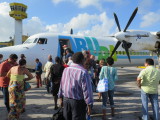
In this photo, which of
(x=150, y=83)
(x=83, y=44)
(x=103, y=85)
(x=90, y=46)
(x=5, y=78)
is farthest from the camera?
(x=90, y=46)

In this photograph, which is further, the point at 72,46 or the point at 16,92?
the point at 72,46

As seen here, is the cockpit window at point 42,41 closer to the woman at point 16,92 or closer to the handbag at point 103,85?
the woman at point 16,92

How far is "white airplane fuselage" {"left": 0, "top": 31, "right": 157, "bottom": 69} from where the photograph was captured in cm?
1180

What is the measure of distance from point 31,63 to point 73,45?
3752mm

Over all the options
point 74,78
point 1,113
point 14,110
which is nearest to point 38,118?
point 14,110

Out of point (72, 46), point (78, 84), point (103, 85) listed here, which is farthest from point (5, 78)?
point (72, 46)

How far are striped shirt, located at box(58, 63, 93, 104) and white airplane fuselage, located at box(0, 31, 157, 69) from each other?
8.85m

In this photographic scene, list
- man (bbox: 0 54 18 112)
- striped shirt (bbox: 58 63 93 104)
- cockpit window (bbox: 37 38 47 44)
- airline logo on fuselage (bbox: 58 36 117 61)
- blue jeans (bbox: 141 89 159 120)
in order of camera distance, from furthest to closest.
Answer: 1. airline logo on fuselage (bbox: 58 36 117 61)
2. cockpit window (bbox: 37 38 47 44)
3. man (bbox: 0 54 18 112)
4. blue jeans (bbox: 141 89 159 120)
5. striped shirt (bbox: 58 63 93 104)

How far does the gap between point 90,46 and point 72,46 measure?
189 cm

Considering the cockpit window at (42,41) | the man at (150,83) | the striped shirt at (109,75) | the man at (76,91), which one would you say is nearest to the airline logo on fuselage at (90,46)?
the cockpit window at (42,41)

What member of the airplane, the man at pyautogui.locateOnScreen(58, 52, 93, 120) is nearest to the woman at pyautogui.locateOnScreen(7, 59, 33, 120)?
the man at pyautogui.locateOnScreen(58, 52, 93, 120)

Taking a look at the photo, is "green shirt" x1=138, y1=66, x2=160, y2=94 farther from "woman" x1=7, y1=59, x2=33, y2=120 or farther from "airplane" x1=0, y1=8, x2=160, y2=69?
"airplane" x1=0, y1=8, x2=160, y2=69

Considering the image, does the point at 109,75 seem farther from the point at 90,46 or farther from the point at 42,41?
the point at 90,46

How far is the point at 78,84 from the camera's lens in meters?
3.15
